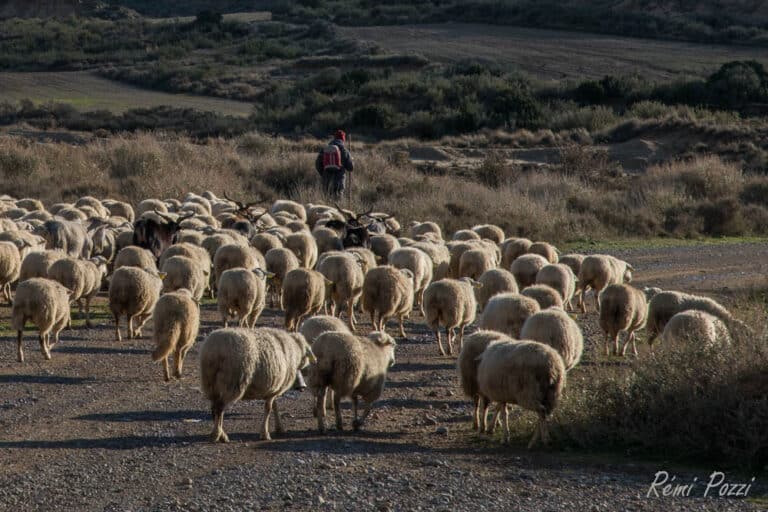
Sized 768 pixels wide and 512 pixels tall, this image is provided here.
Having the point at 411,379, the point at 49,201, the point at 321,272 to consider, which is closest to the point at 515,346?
the point at 411,379

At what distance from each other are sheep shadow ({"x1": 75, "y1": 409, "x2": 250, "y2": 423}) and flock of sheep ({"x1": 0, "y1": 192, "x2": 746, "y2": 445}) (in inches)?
27.6

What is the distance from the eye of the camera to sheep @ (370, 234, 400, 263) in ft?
63.3

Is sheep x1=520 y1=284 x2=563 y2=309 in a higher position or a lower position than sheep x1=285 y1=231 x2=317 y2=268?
higher

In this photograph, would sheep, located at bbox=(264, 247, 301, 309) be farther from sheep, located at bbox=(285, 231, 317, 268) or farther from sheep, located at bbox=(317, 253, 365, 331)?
sheep, located at bbox=(285, 231, 317, 268)

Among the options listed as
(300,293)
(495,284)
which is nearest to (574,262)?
(495,284)

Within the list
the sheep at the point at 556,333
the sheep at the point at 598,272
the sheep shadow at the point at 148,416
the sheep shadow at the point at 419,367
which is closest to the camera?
the sheep shadow at the point at 148,416

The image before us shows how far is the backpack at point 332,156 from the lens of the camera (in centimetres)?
2756

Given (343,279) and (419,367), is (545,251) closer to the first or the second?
(343,279)

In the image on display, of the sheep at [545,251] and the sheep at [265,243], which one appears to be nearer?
the sheep at [265,243]

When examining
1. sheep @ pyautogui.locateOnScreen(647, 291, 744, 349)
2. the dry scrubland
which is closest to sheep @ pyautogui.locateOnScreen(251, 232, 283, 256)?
sheep @ pyautogui.locateOnScreen(647, 291, 744, 349)

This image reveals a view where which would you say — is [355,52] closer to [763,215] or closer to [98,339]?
[763,215]

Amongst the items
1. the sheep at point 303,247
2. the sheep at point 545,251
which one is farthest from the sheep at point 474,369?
the sheep at point 545,251

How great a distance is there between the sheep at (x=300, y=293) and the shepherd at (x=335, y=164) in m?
13.0

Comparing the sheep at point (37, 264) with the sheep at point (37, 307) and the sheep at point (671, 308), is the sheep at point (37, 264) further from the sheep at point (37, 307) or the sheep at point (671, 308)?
the sheep at point (671, 308)
